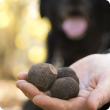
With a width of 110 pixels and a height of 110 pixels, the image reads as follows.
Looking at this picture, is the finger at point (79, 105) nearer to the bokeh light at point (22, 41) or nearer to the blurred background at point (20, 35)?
the blurred background at point (20, 35)

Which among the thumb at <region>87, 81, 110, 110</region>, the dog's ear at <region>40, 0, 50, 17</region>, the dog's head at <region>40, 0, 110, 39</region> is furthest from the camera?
the dog's ear at <region>40, 0, 50, 17</region>

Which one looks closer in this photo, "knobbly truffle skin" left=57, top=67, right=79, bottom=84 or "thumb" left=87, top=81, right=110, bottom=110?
"thumb" left=87, top=81, right=110, bottom=110

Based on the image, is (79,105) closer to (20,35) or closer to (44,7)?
(44,7)

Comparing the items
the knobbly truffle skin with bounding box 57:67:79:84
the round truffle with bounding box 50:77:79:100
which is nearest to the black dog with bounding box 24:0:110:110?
the knobbly truffle skin with bounding box 57:67:79:84

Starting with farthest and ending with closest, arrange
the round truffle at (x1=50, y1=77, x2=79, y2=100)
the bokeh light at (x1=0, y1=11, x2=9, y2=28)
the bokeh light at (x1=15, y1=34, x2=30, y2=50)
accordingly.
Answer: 1. the bokeh light at (x1=15, y1=34, x2=30, y2=50)
2. the bokeh light at (x1=0, y1=11, x2=9, y2=28)
3. the round truffle at (x1=50, y1=77, x2=79, y2=100)

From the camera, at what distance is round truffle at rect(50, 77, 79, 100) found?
1058 mm

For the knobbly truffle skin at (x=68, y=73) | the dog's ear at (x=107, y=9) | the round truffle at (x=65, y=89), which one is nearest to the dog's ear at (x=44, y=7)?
the dog's ear at (x=107, y=9)

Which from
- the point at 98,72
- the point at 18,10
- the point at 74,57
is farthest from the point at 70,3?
the point at 18,10

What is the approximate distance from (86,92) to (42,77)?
347 millimetres

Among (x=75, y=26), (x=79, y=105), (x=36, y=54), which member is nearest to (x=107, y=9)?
(x=75, y=26)

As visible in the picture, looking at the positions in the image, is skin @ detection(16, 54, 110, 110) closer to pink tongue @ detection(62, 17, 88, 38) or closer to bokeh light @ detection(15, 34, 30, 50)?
pink tongue @ detection(62, 17, 88, 38)

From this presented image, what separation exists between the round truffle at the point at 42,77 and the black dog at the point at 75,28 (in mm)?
1242

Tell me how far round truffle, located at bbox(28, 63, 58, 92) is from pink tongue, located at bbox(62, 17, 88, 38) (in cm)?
144

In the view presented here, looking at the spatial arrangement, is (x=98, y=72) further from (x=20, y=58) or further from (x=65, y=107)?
(x=20, y=58)
